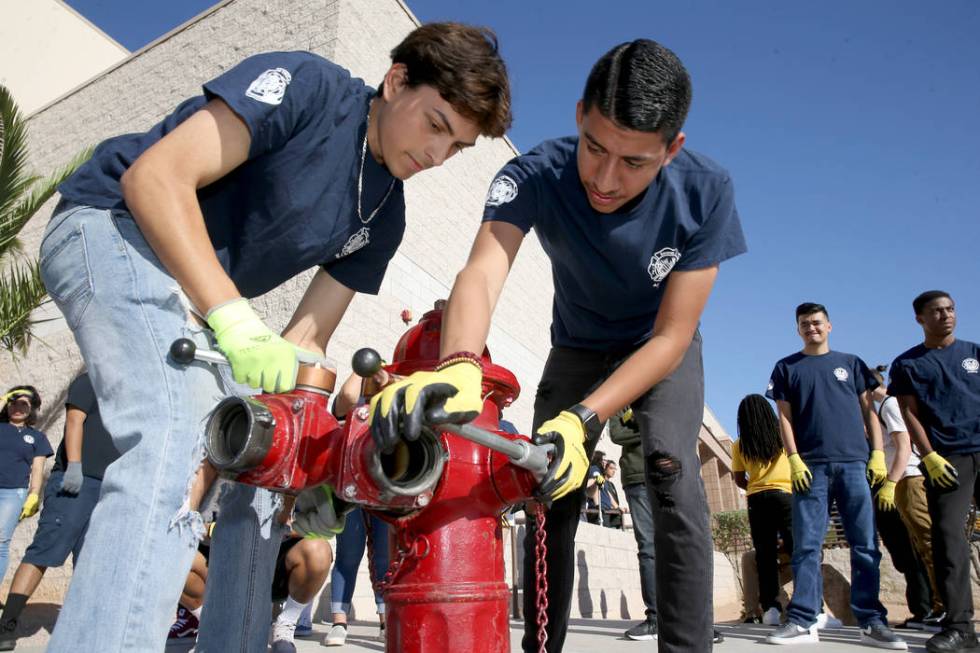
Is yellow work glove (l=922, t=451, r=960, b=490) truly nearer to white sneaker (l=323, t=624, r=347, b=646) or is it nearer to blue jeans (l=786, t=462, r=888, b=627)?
blue jeans (l=786, t=462, r=888, b=627)

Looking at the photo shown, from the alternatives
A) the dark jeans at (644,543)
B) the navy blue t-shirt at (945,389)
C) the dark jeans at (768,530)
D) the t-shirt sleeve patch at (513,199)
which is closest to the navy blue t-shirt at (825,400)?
the navy blue t-shirt at (945,389)

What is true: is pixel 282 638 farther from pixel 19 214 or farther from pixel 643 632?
pixel 19 214

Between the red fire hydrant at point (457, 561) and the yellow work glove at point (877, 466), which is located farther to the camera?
the yellow work glove at point (877, 466)

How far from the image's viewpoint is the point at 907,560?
20.2ft

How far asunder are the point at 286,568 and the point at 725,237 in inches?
74.3

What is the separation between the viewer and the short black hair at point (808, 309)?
5148 mm

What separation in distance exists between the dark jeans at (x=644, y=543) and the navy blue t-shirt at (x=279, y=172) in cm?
307

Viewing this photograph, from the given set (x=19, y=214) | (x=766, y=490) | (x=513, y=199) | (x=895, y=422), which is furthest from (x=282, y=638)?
(x=19, y=214)

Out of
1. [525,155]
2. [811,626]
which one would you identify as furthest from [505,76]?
[811,626]

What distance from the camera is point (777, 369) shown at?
528 centimetres

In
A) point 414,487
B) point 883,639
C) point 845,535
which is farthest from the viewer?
point 845,535

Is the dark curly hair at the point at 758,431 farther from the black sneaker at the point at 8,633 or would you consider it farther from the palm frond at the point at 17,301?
the palm frond at the point at 17,301

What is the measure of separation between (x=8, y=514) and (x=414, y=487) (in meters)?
5.54

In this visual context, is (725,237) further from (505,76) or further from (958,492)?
(958,492)
